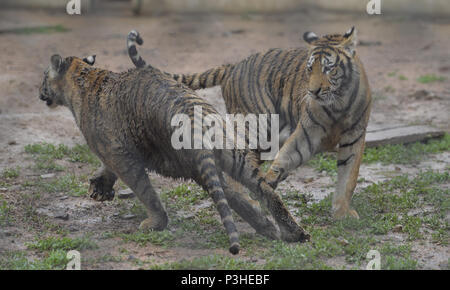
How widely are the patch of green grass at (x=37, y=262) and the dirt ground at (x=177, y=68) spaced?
0.59ft

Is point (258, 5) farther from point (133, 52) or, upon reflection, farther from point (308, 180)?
point (133, 52)

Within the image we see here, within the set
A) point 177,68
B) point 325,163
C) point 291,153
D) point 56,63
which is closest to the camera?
point 291,153

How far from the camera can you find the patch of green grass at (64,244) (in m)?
4.12

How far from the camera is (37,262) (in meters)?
3.85

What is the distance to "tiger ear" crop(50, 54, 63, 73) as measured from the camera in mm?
4902

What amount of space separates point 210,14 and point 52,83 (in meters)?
6.07

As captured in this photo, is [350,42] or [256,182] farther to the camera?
[350,42]

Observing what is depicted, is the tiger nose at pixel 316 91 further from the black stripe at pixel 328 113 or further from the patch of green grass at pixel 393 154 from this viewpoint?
the patch of green grass at pixel 393 154

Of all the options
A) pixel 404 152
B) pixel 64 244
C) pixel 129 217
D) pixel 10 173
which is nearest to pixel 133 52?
pixel 129 217

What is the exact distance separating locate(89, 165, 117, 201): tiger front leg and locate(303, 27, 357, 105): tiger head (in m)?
1.61

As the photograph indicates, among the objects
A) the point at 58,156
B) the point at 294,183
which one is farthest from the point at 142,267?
the point at 58,156

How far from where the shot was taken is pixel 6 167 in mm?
5660

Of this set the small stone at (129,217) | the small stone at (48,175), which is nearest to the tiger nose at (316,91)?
the small stone at (129,217)

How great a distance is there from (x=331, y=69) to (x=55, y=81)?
2069 mm
